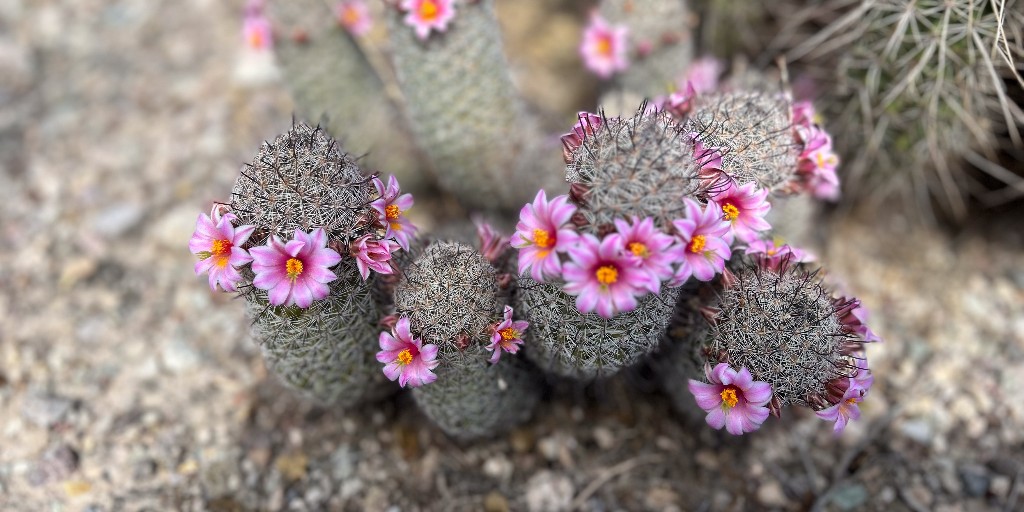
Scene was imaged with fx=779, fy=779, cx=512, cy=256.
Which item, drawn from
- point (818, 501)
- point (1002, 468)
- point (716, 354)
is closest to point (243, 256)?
point (716, 354)

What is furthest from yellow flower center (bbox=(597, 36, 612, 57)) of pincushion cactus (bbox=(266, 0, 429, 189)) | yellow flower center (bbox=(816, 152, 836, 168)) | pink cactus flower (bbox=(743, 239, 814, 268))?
pink cactus flower (bbox=(743, 239, 814, 268))

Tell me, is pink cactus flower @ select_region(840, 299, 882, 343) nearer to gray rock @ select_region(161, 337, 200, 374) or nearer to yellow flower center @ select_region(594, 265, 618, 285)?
yellow flower center @ select_region(594, 265, 618, 285)

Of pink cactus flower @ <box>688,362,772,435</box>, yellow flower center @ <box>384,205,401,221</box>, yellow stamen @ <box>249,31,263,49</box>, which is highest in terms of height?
yellow stamen @ <box>249,31,263,49</box>

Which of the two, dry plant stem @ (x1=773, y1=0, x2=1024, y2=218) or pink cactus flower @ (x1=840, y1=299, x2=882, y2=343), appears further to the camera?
dry plant stem @ (x1=773, y1=0, x2=1024, y2=218)

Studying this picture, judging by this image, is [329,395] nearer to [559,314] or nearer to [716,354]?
[559,314]

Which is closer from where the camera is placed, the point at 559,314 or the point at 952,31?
the point at 559,314
